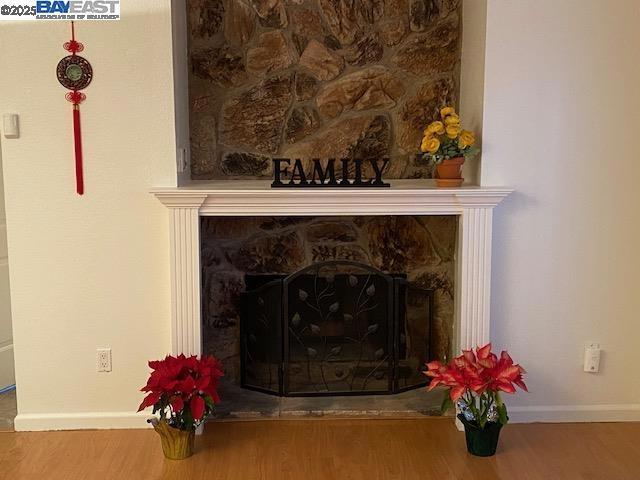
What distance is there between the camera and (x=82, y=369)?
9.87ft

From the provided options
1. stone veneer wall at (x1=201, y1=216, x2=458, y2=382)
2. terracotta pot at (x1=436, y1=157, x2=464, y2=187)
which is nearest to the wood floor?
stone veneer wall at (x1=201, y1=216, x2=458, y2=382)

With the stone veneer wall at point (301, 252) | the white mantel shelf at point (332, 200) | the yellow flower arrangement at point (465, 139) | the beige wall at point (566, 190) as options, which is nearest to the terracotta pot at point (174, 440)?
the stone veneer wall at point (301, 252)

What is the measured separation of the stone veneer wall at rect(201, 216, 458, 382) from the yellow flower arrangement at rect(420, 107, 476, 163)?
1.81 ft

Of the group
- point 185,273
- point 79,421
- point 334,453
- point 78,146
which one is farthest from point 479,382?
point 78,146

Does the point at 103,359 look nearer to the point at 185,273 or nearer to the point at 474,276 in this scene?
the point at 185,273

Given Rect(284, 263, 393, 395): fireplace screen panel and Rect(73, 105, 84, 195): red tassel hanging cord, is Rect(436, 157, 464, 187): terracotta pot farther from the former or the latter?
Rect(73, 105, 84, 195): red tassel hanging cord

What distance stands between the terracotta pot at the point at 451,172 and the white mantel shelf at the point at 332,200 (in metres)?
0.05

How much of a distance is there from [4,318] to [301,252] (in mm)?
1576

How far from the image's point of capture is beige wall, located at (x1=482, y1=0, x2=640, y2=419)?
9.44 feet

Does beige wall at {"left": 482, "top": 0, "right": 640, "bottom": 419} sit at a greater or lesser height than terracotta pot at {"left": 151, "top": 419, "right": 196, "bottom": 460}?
greater

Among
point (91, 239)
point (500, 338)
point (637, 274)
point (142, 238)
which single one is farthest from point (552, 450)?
point (91, 239)

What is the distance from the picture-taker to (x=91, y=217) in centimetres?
292

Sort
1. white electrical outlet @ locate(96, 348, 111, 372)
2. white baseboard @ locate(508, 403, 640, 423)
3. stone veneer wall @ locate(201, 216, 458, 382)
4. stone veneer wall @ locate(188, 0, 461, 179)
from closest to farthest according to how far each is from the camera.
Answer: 1. white electrical outlet @ locate(96, 348, 111, 372)
2. white baseboard @ locate(508, 403, 640, 423)
3. stone veneer wall @ locate(188, 0, 461, 179)
4. stone veneer wall @ locate(201, 216, 458, 382)

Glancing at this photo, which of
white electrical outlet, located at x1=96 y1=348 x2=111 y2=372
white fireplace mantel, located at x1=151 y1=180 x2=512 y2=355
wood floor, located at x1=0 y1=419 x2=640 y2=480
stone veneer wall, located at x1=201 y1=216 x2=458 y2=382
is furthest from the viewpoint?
stone veneer wall, located at x1=201 y1=216 x2=458 y2=382
